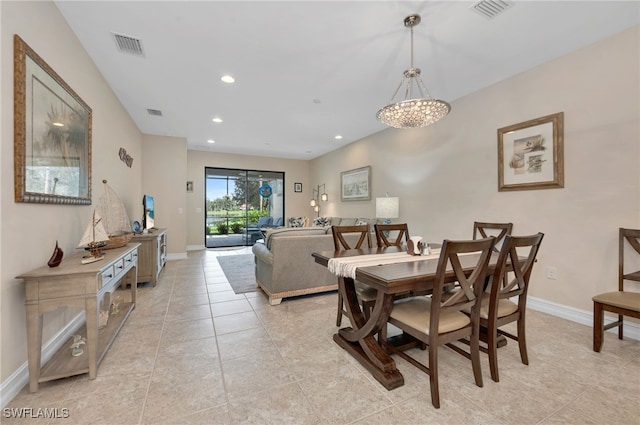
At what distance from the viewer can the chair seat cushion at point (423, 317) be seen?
1.58m

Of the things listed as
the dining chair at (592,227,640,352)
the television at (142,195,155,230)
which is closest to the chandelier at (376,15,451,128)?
the dining chair at (592,227,640,352)

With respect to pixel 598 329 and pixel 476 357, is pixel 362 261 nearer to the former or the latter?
pixel 476 357

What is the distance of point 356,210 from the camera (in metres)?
→ 6.28

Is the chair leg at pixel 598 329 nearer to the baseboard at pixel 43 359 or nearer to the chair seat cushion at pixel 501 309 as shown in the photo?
the chair seat cushion at pixel 501 309

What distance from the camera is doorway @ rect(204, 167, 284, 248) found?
7.73m

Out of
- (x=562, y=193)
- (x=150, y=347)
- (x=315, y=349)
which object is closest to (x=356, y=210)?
(x=562, y=193)

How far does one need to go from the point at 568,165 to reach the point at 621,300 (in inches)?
54.4

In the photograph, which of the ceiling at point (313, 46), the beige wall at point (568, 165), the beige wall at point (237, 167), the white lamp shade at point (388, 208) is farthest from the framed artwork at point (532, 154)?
the beige wall at point (237, 167)

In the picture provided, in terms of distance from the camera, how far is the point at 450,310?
1597 millimetres

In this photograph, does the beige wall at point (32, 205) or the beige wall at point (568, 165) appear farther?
the beige wall at point (568, 165)

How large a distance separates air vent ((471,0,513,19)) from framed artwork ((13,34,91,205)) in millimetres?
3231

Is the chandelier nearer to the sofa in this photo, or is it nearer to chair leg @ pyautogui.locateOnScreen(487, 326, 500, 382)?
the sofa

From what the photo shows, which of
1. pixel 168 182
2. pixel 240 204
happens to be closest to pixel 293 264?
pixel 168 182

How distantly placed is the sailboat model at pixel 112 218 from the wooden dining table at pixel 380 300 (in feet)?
6.72
